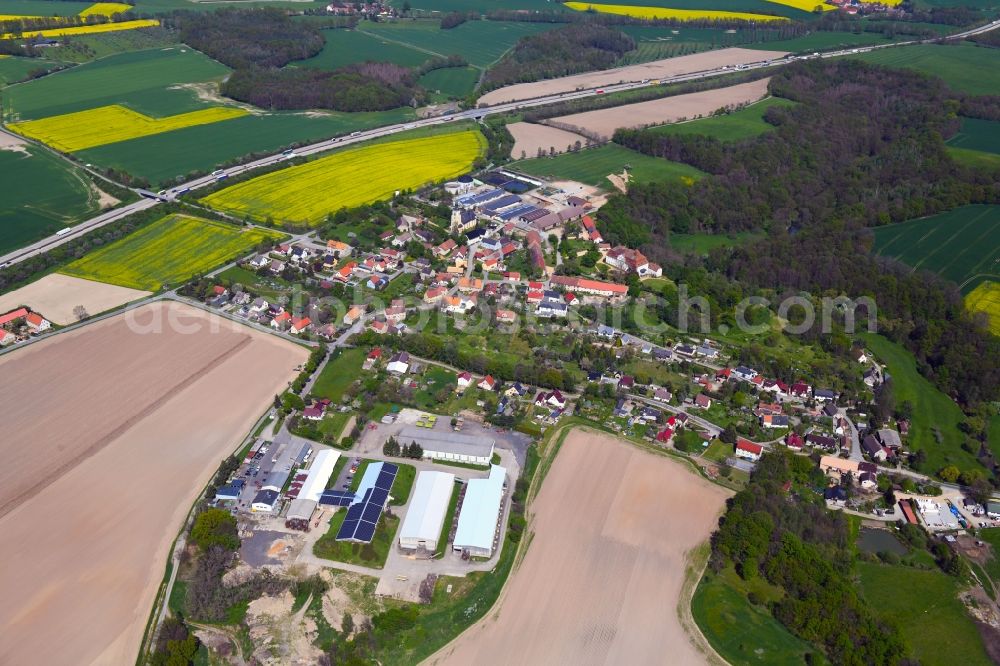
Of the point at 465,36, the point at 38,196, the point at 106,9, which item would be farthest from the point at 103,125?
the point at 465,36

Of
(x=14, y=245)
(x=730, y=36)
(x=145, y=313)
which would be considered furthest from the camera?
(x=730, y=36)

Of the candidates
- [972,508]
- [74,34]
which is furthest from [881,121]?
[74,34]

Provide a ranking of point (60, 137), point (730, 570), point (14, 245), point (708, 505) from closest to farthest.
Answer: point (730, 570) → point (708, 505) → point (14, 245) → point (60, 137)

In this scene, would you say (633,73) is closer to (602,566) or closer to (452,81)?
(452,81)

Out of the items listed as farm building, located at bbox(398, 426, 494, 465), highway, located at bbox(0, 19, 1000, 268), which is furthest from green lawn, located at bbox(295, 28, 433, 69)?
farm building, located at bbox(398, 426, 494, 465)

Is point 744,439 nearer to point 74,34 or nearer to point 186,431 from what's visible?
point 186,431

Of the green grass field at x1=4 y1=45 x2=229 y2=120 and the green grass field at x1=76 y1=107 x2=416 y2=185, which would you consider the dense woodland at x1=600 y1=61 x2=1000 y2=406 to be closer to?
the green grass field at x1=76 y1=107 x2=416 y2=185
